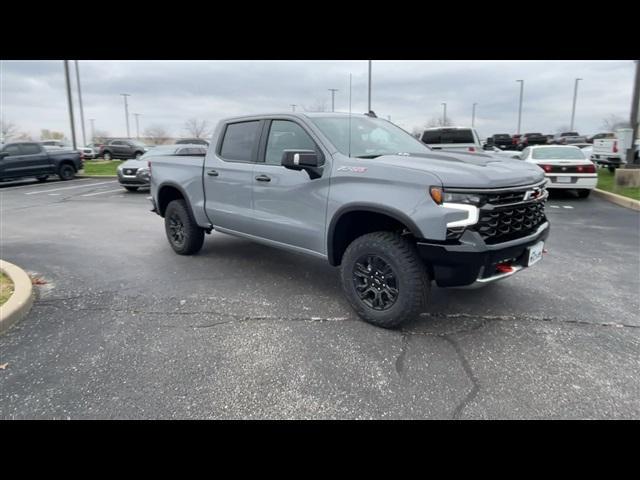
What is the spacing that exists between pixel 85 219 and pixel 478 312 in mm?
8448

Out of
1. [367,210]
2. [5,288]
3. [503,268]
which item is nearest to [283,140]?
[367,210]

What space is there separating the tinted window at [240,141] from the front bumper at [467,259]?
7.99 ft

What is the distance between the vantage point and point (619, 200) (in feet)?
34.3

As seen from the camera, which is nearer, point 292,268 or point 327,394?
point 327,394

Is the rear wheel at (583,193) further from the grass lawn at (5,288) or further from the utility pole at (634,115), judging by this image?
the grass lawn at (5,288)

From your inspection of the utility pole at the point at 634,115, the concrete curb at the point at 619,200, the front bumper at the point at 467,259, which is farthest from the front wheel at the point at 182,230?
the utility pole at the point at 634,115

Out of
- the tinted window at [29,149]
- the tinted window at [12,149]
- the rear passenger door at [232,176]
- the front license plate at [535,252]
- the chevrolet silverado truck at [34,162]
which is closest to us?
the front license plate at [535,252]

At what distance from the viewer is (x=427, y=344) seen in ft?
11.1

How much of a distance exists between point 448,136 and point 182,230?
9.83m

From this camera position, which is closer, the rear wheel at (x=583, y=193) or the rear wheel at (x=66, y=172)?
the rear wheel at (x=583, y=193)

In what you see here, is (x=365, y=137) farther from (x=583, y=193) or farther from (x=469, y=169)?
(x=583, y=193)

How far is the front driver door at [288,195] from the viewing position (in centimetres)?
397

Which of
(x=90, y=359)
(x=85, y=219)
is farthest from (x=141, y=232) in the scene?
(x=90, y=359)
